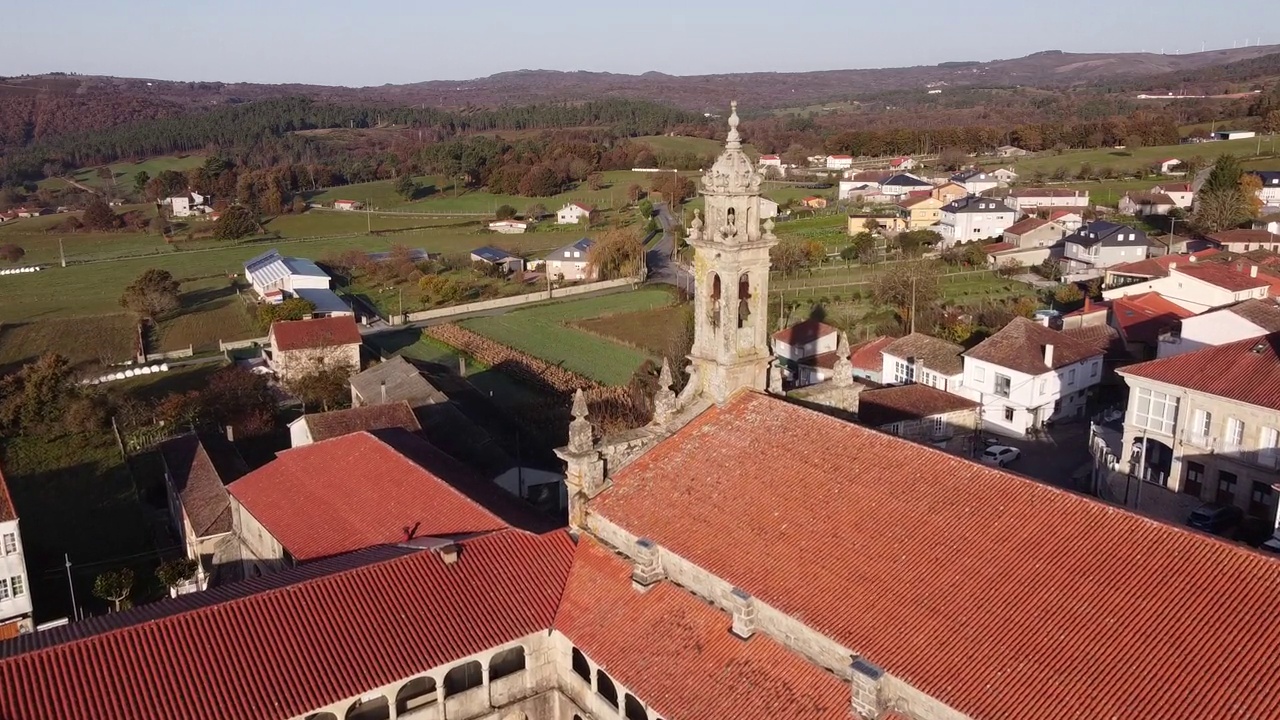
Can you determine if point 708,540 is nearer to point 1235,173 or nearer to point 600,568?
point 600,568

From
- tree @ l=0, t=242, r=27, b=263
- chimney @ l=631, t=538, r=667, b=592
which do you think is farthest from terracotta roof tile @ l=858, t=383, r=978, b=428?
tree @ l=0, t=242, r=27, b=263

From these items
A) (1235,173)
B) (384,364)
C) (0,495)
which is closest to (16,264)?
(384,364)

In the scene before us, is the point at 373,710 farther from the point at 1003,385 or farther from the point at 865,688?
the point at 1003,385

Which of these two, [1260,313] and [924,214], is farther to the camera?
[924,214]

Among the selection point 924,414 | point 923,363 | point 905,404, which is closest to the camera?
point 924,414

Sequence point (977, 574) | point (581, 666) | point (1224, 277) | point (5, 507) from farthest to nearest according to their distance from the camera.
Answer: point (1224, 277), point (5, 507), point (581, 666), point (977, 574)

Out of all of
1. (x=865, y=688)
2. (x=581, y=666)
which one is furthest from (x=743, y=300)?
(x=865, y=688)

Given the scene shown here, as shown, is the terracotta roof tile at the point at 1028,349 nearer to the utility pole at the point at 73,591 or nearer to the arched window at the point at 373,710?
the arched window at the point at 373,710
